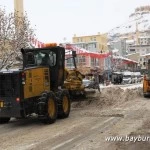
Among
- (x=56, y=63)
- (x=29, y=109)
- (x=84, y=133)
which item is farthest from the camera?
(x=56, y=63)

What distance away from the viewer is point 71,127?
562 inches

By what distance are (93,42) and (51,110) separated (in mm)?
116866

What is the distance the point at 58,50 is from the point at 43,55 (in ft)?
2.07

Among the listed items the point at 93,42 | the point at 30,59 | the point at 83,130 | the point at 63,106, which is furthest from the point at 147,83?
the point at 93,42

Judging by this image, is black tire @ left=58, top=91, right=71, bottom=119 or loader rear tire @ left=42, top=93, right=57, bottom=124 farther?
black tire @ left=58, top=91, right=71, bottom=119

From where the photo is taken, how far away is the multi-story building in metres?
131

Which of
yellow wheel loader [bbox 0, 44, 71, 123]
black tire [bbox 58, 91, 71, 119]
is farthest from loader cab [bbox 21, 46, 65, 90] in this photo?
black tire [bbox 58, 91, 71, 119]

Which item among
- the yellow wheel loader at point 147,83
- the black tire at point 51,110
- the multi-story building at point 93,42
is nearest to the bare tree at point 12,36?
the yellow wheel loader at point 147,83

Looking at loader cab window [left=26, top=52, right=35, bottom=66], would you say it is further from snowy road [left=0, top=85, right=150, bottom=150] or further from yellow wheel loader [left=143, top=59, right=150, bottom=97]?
yellow wheel loader [left=143, top=59, right=150, bottom=97]

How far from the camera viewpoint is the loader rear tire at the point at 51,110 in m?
15.5

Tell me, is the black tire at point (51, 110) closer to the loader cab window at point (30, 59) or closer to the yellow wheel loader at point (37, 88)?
the yellow wheel loader at point (37, 88)

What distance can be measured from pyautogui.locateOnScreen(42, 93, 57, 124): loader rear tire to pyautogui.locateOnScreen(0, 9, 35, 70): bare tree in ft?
64.2

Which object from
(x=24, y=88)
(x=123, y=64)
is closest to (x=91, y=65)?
(x=123, y=64)

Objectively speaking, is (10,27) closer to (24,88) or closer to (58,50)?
(58,50)
